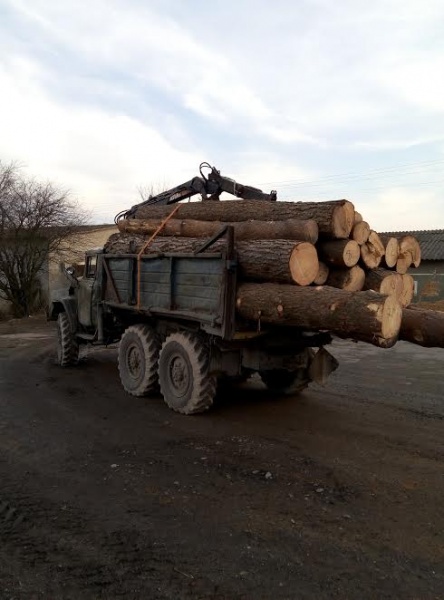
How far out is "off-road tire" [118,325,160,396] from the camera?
7.54m

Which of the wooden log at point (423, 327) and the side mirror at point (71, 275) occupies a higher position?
the side mirror at point (71, 275)

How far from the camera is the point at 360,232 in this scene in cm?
614

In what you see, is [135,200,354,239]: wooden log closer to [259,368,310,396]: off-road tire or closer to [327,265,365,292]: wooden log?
[327,265,365,292]: wooden log

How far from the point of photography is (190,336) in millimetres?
6809

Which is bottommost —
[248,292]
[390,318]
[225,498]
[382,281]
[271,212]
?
[225,498]

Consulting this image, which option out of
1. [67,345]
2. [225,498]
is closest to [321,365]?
[225,498]

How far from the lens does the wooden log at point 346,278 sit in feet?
20.0

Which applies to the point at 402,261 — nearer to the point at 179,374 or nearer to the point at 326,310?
the point at 326,310

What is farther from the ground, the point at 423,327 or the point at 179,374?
the point at 423,327

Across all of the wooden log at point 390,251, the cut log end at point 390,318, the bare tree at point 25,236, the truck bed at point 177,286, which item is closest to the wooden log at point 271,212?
the wooden log at point 390,251

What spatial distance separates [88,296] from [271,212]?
4.36 meters

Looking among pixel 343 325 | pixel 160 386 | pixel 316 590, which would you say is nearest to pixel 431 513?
pixel 316 590

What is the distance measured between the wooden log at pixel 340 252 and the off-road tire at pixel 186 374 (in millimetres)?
1881

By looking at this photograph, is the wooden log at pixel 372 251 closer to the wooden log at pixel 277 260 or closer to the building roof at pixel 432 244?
the wooden log at pixel 277 260
